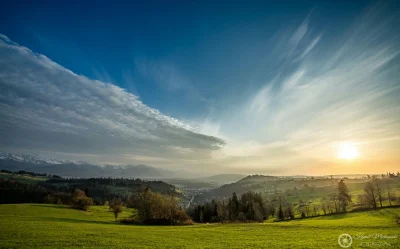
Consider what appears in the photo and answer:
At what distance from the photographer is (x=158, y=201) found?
8906 cm

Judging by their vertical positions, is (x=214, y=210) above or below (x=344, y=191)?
below

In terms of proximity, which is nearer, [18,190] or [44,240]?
[44,240]

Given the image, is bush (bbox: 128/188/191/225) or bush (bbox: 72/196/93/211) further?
bush (bbox: 72/196/93/211)

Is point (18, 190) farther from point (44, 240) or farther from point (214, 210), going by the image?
point (44, 240)

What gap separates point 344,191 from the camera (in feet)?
427

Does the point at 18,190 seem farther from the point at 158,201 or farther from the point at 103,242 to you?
the point at 103,242

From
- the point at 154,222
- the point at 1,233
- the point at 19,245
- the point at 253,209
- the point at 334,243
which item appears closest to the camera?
the point at 19,245

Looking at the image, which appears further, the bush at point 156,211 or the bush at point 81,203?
the bush at point 81,203

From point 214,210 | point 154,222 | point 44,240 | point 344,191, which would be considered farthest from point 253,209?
point 44,240

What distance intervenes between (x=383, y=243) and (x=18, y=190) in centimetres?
→ 21195

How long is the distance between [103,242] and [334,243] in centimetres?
3446

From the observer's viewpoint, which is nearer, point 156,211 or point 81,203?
point 156,211

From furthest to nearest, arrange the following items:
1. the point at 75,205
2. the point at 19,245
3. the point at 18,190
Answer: the point at 18,190, the point at 75,205, the point at 19,245

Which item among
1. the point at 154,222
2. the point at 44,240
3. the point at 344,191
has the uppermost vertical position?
the point at 344,191
